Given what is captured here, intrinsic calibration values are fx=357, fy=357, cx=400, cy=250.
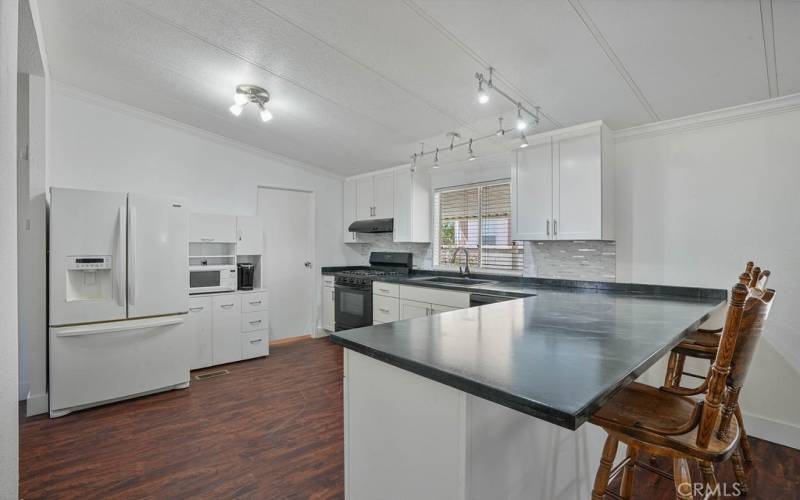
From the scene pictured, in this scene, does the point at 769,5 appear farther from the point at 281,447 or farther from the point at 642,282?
the point at 281,447

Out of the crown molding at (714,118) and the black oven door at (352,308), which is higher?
the crown molding at (714,118)

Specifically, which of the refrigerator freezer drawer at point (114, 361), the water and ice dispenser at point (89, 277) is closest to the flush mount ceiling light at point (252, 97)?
the water and ice dispenser at point (89, 277)

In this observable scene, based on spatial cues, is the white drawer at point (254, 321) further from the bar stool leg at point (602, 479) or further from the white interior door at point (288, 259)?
the bar stool leg at point (602, 479)

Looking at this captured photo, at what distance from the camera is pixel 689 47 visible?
188 cm

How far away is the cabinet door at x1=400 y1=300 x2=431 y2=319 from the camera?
3590 mm

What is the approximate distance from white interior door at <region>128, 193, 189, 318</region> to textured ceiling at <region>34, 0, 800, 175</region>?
1.09 m

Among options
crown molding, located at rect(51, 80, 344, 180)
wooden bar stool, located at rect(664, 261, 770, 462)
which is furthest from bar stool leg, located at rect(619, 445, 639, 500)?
crown molding, located at rect(51, 80, 344, 180)

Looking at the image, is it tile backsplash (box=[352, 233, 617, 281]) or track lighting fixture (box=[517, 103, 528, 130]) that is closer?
track lighting fixture (box=[517, 103, 528, 130])

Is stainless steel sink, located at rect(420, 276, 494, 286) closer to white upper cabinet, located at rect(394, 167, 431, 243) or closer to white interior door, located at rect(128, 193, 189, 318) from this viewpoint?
white upper cabinet, located at rect(394, 167, 431, 243)

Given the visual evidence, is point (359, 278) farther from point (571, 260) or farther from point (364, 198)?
point (571, 260)

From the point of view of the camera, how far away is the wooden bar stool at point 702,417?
967 mm

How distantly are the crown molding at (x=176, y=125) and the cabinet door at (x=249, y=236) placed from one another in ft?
3.19

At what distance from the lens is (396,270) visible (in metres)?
4.86

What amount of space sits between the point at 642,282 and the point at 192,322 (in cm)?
398
